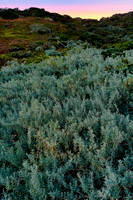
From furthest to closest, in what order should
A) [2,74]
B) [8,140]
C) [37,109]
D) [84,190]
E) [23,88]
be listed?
[2,74], [23,88], [37,109], [8,140], [84,190]

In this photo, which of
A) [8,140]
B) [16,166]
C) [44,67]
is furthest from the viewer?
[44,67]

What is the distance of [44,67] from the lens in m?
6.20

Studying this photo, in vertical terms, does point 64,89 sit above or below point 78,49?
below

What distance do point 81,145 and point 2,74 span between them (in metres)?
5.45

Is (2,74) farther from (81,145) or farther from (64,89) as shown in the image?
(81,145)

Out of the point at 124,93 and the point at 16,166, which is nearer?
the point at 16,166

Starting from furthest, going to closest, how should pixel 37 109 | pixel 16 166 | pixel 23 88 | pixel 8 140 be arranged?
pixel 23 88 → pixel 37 109 → pixel 8 140 → pixel 16 166

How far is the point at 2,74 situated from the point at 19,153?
490 cm

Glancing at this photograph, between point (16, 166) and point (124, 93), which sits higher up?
point (124, 93)

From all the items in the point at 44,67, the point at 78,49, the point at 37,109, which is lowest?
the point at 37,109

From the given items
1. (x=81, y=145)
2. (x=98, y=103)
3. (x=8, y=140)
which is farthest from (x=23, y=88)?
(x=81, y=145)

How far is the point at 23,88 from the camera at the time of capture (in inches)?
198

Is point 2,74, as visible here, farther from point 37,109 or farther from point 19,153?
point 19,153

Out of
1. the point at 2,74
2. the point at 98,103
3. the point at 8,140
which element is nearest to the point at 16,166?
the point at 8,140
